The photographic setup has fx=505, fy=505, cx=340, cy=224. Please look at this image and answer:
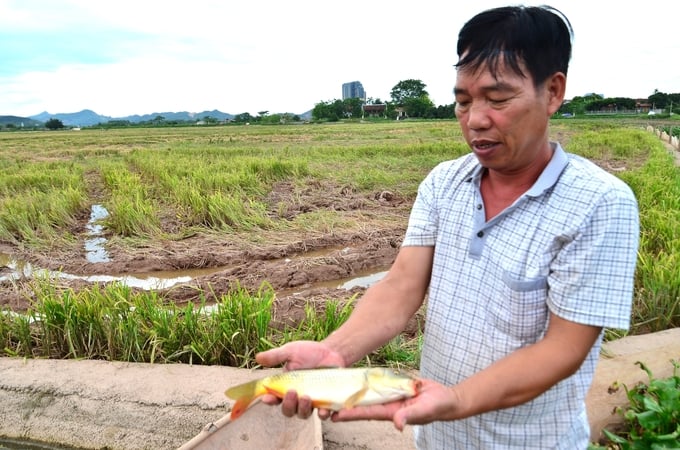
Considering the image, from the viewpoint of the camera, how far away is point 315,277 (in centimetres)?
522

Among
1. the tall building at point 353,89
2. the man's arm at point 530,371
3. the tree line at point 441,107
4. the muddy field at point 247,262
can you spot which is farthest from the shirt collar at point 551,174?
the tall building at point 353,89

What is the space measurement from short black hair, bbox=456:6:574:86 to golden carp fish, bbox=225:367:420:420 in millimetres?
688

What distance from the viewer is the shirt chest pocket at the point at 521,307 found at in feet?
3.38

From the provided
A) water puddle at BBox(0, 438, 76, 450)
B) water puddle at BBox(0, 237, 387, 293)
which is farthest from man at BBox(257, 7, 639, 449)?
water puddle at BBox(0, 237, 387, 293)

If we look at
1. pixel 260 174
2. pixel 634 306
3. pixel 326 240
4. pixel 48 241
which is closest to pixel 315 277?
pixel 326 240

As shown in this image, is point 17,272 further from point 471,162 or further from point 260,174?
point 471,162

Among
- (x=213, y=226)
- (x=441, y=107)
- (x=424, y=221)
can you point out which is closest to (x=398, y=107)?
(x=441, y=107)

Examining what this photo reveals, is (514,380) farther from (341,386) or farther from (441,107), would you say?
(441,107)

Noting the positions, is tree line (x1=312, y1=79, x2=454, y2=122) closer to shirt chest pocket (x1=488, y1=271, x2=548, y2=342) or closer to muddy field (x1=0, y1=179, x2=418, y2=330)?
muddy field (x1=0, y1=179, x2=418, y2=330)

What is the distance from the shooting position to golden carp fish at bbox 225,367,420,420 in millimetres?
1086

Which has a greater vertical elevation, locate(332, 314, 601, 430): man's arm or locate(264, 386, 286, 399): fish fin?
locate(332, 314, 601, 430): man's arm

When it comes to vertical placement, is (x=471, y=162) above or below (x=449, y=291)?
above

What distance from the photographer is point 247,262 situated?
18.7ft

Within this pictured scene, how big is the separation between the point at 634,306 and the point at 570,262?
2941 mm
